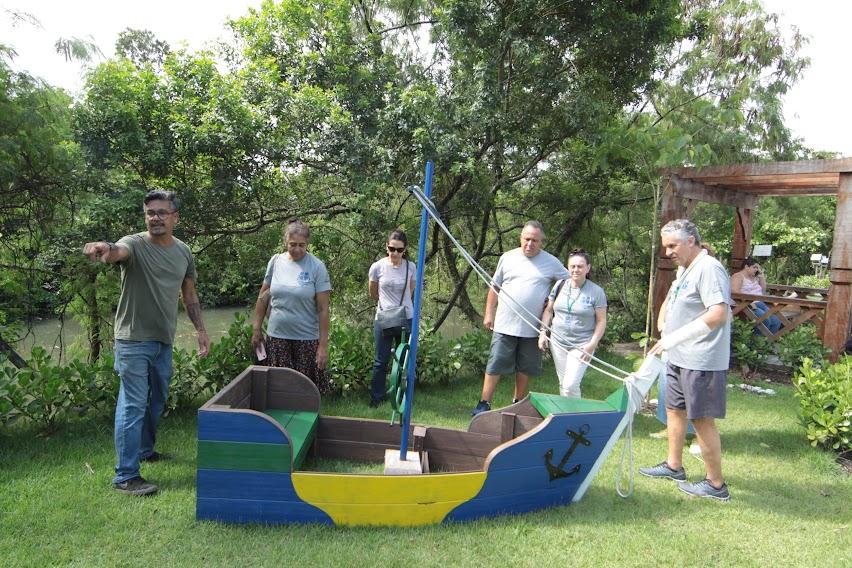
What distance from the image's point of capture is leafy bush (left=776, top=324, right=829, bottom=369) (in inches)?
264

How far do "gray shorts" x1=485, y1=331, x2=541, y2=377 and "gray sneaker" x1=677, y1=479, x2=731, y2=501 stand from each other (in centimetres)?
132

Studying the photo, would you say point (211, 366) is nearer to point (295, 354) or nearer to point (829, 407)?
point (295, 354)

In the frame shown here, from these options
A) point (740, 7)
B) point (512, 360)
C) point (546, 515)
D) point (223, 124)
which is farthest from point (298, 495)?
point (740, 7)

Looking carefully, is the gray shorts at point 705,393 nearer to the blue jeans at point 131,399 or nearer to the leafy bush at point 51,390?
the blue jeans at point 131,399

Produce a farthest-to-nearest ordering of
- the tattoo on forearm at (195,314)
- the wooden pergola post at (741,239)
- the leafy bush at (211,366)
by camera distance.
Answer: the wooden pergola post at (741,239), the leafy bush at (211,366), the tattoo on forearm at (195,314)

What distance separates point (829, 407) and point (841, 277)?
111 inches

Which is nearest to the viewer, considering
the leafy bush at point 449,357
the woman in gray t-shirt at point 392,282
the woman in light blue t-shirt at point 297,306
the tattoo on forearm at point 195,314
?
the tattoo on forearm at point 195,314

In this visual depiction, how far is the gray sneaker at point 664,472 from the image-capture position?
142 inches

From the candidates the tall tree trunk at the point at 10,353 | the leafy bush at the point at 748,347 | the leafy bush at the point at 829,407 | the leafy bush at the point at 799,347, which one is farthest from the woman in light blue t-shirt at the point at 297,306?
the leafy bush at the point at 799,347

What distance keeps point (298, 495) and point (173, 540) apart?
2.00 ft

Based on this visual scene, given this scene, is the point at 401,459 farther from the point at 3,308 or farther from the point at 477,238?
the point at 477,238

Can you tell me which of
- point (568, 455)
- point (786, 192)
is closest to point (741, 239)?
point (786, 192)

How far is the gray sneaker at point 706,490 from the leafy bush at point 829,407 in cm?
129

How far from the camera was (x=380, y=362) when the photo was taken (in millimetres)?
4984
